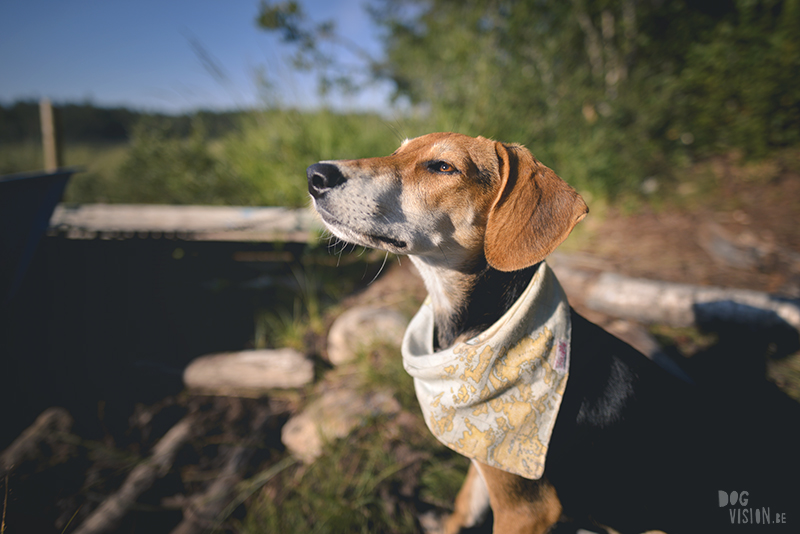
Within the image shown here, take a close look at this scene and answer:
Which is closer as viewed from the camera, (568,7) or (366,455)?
(366,455)

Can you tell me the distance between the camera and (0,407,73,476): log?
2.29 metres

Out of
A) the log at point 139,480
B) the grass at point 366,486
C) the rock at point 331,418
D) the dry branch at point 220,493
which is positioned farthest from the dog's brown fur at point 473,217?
the log at point 139,480

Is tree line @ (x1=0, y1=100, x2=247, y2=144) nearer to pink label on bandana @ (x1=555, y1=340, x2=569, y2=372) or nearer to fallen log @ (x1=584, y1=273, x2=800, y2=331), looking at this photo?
fallen log @ (x1=584, y1=273, x2=800, y2=331)

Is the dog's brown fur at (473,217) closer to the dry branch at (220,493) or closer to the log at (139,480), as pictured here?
the dry branch at (220,493)

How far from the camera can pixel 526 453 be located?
131 cm

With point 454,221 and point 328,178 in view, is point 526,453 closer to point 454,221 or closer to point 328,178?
point 454,221

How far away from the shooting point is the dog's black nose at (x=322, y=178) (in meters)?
1.35

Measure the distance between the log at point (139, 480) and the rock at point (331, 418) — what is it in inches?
30.3

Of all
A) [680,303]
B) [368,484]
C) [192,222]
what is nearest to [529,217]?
[368,484]

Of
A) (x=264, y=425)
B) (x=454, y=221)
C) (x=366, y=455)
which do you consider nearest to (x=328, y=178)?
(x=454, y=221)

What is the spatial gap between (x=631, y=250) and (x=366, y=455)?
4361mm

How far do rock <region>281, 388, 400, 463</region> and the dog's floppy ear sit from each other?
1.63 m

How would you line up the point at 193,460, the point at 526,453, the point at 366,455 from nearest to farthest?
1. the point at 526,453
2. the point at 366,455
3. the point at 193,460

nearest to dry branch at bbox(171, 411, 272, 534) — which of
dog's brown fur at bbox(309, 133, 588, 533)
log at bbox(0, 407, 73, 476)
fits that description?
log at bbox(0, 407, 73, 476)
